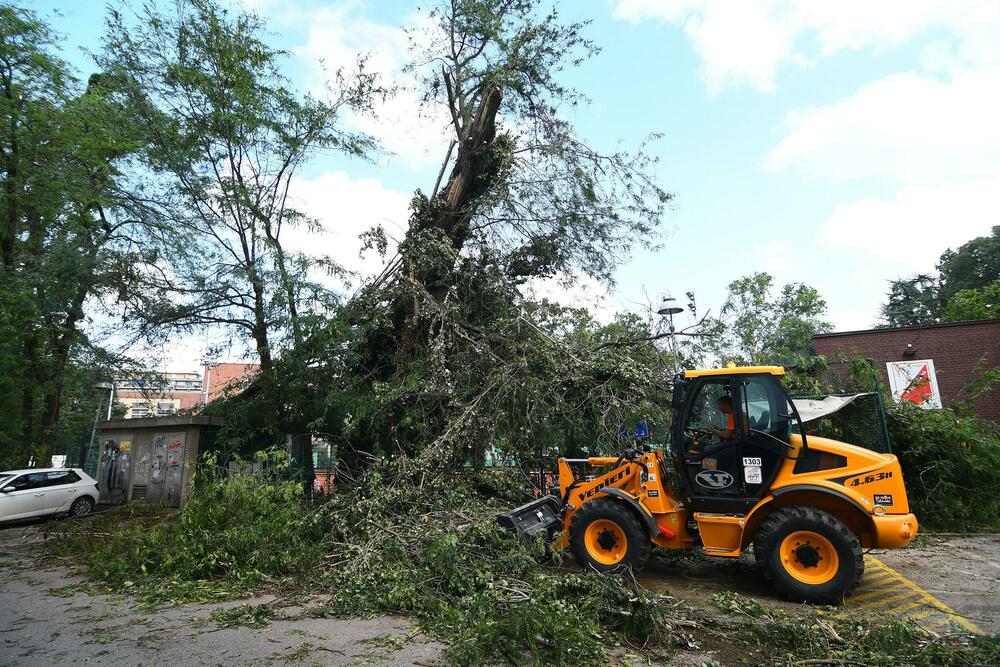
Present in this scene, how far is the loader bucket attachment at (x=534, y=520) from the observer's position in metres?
6.66

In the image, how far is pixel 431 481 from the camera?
7.86 meters

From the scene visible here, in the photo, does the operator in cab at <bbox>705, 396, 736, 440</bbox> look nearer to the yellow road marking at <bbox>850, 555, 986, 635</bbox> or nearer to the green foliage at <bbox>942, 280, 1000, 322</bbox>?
the yellow road marking at <bbox>850, 555, 986, 635</bbox>

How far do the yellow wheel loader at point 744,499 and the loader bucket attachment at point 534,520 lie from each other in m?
0.02

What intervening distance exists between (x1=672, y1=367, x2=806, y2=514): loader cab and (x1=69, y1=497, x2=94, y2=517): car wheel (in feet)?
46.1

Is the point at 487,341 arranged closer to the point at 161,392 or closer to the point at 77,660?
the point at 77,660

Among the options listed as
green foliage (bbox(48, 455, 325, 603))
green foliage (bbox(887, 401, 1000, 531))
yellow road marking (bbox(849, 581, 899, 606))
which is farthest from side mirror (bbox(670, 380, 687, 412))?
green foliage (bbox(887, 401, 1000, 531))

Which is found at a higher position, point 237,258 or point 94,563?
point 237,258

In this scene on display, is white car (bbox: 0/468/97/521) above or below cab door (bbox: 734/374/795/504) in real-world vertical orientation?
below

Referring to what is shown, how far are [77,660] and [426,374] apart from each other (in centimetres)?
577

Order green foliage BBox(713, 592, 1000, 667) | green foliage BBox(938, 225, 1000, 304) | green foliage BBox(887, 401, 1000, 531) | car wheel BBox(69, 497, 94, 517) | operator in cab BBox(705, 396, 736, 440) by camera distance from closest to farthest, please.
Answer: green foliage BBox(713, 592, 1000, 667) < operator in cab BBox(705, 396, 736, 440) < green foliage BBox(887, 401, 1000, 531) < car wheel BBox(69, 497, 94, 517) < green foliage BBox(938, 225, 1000, 304)

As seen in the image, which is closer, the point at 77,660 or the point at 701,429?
the point at 77,660

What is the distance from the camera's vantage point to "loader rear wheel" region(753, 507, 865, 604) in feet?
18.1

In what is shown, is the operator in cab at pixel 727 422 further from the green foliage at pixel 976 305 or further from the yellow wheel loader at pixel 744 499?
the green foliage at pixel 976 305

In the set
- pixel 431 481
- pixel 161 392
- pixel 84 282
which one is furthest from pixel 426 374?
pixel 161 392
